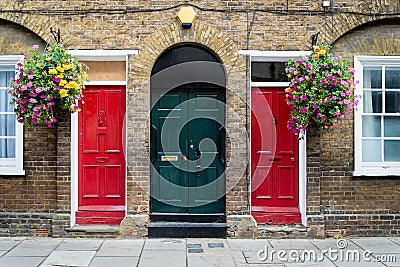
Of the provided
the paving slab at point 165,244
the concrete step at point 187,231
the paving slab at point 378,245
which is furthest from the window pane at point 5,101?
the paving slab at point 378,245

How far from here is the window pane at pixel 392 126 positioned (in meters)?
9.75

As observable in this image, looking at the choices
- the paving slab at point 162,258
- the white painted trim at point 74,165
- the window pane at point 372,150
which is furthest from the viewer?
the window pane at point 372,150

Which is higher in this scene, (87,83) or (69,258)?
(87,83)

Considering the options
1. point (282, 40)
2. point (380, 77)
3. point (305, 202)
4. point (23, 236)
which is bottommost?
point (23, 236)

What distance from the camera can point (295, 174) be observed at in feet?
31.7

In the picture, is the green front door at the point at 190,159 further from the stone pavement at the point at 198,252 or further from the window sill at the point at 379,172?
the window sill at the point at 379,172

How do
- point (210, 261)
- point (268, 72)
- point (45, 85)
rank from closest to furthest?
point (210, 261) < point (45, 85) < point (268, 72)

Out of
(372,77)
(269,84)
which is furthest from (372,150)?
(269,84)

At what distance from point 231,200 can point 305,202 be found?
51.4 inches

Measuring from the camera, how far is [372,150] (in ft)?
31.9

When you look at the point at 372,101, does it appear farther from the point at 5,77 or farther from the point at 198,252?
the point at 5,77

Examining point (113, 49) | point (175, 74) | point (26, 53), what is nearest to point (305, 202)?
point (175, 74)

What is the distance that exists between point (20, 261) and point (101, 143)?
101 inches

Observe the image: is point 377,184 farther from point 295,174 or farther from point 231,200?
point 231,200
